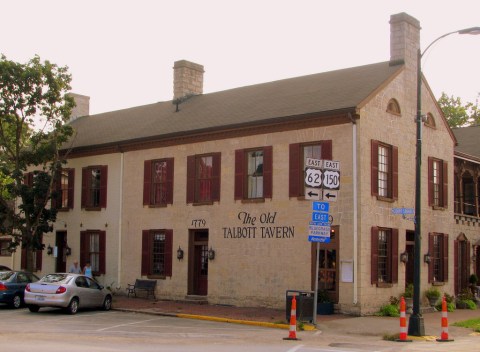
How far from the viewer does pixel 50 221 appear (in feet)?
105

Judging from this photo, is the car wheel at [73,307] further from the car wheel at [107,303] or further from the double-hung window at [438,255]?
the double-hung window at [438,255]

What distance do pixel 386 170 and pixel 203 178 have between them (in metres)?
7.08

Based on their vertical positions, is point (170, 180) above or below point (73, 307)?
above

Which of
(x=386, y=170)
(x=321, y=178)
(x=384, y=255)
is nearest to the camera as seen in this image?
(x=321, y=178)

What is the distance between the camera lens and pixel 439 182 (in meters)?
27.8

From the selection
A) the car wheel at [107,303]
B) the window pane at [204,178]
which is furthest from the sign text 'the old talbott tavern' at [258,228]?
the car wheel at [107,303]

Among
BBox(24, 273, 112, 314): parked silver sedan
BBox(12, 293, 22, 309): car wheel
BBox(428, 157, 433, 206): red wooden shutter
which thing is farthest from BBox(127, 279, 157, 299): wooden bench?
BBox(428, 157, 433, 206): red wooden shutter

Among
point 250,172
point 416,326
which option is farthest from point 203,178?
point 416,326

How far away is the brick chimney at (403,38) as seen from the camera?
2555 centimetres

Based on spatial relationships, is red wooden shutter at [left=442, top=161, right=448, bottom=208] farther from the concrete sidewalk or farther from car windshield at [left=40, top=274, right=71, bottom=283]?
car windshield at [left=40, top=274, right=71, bottom=283]

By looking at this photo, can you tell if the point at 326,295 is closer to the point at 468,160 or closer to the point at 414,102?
the point at 414,102

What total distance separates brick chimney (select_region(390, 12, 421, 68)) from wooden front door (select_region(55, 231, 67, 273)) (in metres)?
17.0

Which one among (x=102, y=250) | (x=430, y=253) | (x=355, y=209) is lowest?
(x=102, y=250)

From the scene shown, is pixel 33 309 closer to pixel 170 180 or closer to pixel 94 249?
pixel 170 180
